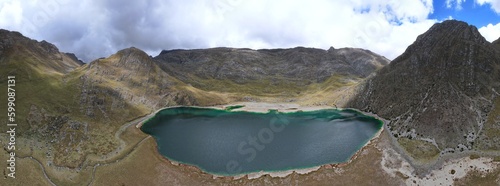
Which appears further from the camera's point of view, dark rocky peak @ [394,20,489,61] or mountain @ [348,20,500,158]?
dark rocky peak @ [394,20,489,61]

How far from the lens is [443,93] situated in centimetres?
10644

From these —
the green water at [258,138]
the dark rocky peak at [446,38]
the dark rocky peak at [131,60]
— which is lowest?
the green water at [258,138]

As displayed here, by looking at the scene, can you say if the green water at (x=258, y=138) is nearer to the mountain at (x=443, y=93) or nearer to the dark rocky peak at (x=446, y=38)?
the mountain at (x=443, y=93)

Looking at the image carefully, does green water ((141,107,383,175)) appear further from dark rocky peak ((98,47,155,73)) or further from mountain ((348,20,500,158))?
dark rocky peak ((98,47,155,73))

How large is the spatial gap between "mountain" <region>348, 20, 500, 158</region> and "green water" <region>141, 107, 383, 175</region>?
12647 mm

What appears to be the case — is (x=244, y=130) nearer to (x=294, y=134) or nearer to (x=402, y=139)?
(x=294, y=134)

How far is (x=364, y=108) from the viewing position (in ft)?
483

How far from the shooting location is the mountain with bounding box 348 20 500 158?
89750mm

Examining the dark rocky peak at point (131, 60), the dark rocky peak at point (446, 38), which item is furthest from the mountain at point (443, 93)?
the dark rocky peak at point (131, 60)

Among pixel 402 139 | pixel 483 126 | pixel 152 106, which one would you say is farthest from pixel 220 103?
pixel 483 126

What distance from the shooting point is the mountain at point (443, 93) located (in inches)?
3533

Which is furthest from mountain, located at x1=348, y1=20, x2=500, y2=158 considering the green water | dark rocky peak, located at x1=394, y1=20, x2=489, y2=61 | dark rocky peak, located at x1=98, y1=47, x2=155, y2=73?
dark rocky peak, located at x1=98, y1=47, x2=155, y2=73

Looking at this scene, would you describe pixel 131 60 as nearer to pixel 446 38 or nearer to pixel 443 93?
pixel 443 93

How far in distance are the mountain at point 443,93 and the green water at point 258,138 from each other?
12.6 metres
